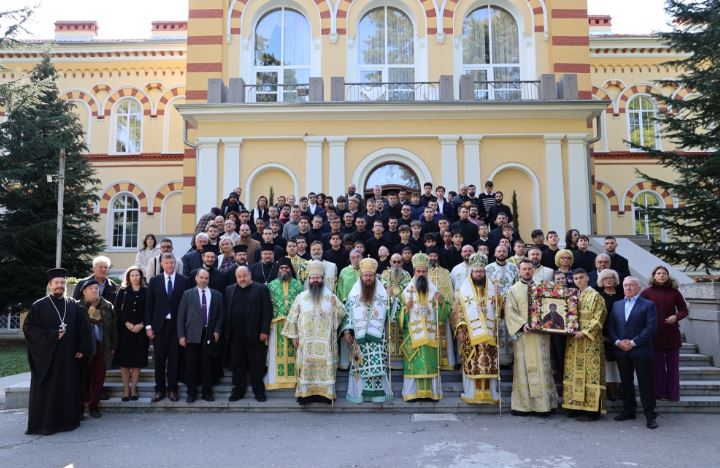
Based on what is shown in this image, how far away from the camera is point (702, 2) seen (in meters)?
15.3

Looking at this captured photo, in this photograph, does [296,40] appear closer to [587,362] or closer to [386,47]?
[386,47]

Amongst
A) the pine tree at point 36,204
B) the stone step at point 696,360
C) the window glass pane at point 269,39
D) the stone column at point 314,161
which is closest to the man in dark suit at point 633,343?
the stone step at point 696,360

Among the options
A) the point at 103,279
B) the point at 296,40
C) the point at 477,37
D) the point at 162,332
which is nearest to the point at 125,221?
the point at 296,40

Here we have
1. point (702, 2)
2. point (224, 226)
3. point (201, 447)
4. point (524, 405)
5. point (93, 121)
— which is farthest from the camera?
point (93, 121)

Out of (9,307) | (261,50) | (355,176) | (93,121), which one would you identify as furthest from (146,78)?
(355,176)

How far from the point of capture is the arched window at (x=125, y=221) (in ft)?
82.3

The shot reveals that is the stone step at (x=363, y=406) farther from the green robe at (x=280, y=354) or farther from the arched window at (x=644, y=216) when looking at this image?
the arched window at (x=644, y=216)

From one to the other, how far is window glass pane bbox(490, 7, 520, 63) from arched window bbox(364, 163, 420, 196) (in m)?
4.90

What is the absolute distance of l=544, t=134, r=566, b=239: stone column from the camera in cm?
1567

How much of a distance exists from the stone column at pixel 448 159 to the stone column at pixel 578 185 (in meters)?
3.23

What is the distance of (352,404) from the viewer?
26.0ft

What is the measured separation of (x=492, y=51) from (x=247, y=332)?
44.2ft

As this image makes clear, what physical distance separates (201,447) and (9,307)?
573 inches

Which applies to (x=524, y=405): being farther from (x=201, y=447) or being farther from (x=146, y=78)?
(x=146, y=78)
